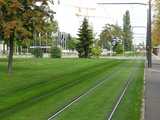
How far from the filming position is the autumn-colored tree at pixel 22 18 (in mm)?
36525

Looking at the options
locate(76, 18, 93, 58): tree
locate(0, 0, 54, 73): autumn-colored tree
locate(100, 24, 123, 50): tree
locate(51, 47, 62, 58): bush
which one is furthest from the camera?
locate(100, 24, 123, 50): tree

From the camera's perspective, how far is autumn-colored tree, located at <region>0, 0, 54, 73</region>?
120 ft

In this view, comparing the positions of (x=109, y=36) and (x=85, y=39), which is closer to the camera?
(x=85, y=39)

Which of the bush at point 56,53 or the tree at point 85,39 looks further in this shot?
the tree at point 85,39

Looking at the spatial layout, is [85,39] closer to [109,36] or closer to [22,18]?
[22,18]

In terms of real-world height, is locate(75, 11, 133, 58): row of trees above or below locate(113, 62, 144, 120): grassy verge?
above

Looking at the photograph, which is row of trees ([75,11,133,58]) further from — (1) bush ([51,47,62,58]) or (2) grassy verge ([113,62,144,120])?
(2) grassy verge ([113,62,144,120])

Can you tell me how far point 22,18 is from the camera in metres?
38.8

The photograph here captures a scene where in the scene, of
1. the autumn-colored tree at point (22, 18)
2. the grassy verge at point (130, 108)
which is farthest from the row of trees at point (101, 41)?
the grassy verge at point (130, 108)

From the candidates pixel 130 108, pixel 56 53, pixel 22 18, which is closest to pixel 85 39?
pixel 56 53

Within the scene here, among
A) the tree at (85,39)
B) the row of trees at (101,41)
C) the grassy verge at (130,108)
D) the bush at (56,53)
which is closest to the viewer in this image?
the grassy verge at (130,108)

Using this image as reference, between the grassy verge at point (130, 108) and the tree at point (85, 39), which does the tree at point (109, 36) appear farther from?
the grassy verge at point (130, 108)

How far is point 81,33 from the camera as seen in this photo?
348ft

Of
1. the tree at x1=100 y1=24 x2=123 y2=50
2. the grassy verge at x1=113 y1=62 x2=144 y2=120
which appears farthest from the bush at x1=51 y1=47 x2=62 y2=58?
the grassy verge at x1=113 y1=62 x2=144 y2=120
